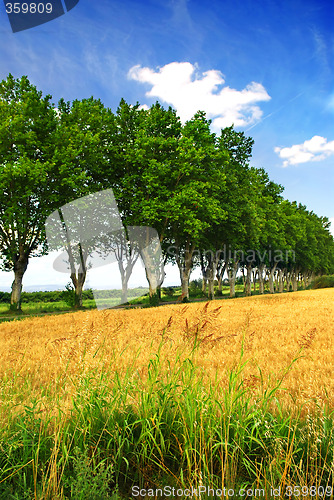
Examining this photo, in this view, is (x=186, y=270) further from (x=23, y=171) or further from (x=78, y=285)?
(x=23, y=171)

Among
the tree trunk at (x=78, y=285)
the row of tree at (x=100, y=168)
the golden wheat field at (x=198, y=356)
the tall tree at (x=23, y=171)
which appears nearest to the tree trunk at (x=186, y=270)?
the row of tree at (x=100, y=168)

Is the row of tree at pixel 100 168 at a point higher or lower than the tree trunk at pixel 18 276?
higher

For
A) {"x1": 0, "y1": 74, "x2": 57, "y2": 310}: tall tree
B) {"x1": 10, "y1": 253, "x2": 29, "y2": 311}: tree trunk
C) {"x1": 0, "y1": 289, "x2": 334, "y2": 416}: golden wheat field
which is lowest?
{"x1": 0, "y1": 289, "x2": 334, "y2": 416}: golden wheat field

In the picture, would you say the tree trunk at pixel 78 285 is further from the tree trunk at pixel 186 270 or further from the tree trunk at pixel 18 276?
the tree trunk at pixel 186 270

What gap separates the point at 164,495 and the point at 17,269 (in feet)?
93.1

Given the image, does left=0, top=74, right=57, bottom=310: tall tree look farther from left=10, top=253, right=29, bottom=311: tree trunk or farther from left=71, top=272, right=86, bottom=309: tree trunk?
left=71, top=272, right=86, bottom=309: tree trunk

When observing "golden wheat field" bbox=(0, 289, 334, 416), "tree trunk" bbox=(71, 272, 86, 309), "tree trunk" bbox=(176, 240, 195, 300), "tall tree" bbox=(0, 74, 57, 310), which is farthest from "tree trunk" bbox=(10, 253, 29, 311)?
"golden wheat field" bbox=(0, 289, 334, 416)

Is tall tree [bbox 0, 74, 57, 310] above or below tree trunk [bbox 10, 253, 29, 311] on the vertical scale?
above

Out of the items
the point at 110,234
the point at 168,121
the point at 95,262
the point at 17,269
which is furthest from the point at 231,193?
the point at 17,269

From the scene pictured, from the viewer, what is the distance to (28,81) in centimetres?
2762

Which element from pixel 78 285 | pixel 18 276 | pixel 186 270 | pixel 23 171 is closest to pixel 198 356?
pixel 23 171

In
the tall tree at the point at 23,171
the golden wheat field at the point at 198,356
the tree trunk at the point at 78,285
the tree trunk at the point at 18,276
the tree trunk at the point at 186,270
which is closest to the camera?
the golden wheat field at the point at 198,356

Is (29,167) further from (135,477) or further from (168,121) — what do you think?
(135,477)

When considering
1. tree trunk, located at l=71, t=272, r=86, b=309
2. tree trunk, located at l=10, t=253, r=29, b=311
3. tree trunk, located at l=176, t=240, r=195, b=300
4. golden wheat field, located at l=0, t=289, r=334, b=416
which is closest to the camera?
golden wheat field, located at l=0, t=289, r=334, b=416
